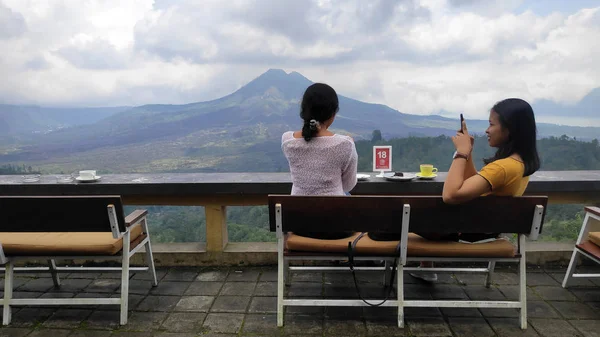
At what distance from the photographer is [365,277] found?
356 cm

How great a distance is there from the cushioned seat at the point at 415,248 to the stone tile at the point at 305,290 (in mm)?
731

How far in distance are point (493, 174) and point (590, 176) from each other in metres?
2.02

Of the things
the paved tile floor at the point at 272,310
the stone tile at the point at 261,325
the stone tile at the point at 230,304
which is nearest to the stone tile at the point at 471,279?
the paved tile floor at the point at 272,310

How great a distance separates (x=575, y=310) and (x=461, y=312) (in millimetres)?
823

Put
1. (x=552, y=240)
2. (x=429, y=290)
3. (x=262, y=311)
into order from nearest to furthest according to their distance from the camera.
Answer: (x=262, y=311) → (x=429, y=290) → (x=552, y=240)

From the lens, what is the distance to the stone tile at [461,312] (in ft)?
9.29

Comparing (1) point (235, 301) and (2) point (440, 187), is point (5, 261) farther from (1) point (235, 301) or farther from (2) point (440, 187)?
(2) point (440, 187)

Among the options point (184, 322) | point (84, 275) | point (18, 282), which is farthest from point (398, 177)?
point (18, 282)

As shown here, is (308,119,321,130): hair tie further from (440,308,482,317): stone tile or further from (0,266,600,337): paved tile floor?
(440,308,482,317): stone tile

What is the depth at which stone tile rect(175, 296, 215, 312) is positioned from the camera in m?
3.00

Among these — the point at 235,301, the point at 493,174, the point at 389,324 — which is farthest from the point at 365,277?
the point at 493,174

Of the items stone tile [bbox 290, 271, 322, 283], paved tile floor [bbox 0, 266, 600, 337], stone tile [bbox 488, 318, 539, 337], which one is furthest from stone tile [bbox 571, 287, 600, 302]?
stone tile [bbox 290, 271, 322, 283]

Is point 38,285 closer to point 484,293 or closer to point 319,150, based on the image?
point 319,150

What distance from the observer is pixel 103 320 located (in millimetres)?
2838
